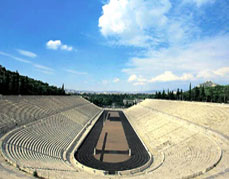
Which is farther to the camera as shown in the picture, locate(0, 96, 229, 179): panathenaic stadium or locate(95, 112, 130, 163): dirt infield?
locate(95, 112, 130, 163): dirt infield

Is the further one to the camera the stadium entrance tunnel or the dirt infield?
the dirt infield

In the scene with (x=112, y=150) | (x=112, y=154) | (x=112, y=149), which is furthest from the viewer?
(x=112, y=149)

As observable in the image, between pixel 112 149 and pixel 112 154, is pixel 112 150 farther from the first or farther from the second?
pixel 112 154

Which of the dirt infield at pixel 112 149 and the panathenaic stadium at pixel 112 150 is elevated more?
the panathenaic stadium at pixel 112 150

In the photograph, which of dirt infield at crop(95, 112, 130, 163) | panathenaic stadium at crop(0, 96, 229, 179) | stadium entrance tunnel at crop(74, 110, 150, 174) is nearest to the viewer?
panathenaic stadium at crop(0, 96, 229, 179)

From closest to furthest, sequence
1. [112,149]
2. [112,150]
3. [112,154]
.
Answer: [112,154]
[112,150]
[112,149]

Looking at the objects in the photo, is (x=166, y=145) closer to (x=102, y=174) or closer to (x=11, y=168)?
(x=102, y=174)

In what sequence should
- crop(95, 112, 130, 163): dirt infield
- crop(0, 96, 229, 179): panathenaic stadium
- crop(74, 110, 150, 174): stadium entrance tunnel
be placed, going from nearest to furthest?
crop(0, 96, 229, 179): panathenaic stadium → crop(74, 110, 150, 174): stadium entrance tunnel → crop(95, 112, 130, 163): dirt infield

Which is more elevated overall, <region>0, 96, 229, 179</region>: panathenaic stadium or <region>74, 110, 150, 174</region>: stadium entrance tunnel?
<region>0, 96, 229, 179</region>: panathenaic stadium

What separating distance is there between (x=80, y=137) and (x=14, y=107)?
9000mm

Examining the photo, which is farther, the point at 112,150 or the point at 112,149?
the point at 112,149

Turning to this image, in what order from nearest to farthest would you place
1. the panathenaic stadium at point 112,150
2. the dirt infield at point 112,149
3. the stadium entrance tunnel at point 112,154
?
the panathenaic stadium at point 112,150, the stadium entrance tunnel at point 112,154, the dirt infield at point 112,149

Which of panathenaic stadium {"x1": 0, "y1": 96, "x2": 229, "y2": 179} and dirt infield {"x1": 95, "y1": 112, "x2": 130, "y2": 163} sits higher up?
panathenaic stadium {"x1": 0, "y1": 96, "x2": 229, "y2": 179}

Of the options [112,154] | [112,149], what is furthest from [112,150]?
[112,154]
